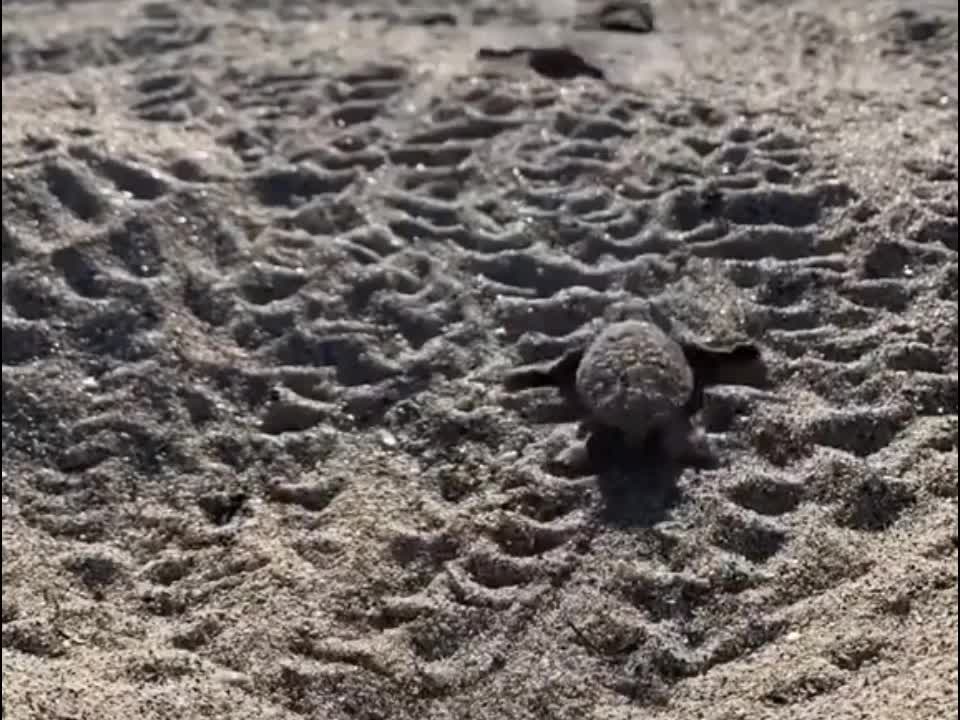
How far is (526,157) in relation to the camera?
13.6 feet

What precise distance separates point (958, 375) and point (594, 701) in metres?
1.21

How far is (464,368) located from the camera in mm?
3512

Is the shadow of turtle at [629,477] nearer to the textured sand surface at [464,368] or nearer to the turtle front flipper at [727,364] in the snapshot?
the textured sand surface at [464,368]

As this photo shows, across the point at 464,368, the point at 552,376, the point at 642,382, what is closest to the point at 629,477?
the point at 642,382

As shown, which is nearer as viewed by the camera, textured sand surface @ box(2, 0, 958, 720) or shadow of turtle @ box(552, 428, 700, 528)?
textured sand surface @ box(2, 0, 958, 720)

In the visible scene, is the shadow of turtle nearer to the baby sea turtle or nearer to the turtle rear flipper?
the baby sea turtle

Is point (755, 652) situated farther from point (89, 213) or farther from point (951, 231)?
point (89, 213)

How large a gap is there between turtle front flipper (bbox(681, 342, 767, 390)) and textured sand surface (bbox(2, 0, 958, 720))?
0.06 meters


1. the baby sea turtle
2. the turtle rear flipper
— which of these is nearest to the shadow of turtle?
the baby sea turtle

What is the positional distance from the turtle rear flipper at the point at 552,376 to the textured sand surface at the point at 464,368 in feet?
0.18

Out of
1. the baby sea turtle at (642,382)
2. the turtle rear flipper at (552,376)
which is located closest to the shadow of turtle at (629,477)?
the baby sea turtle at (642,382)

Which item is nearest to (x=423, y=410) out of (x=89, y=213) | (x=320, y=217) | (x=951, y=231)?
(x=320, y=217)

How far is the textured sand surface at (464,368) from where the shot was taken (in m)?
2.81

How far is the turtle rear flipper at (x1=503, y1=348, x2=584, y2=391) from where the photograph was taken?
3.45 meters
